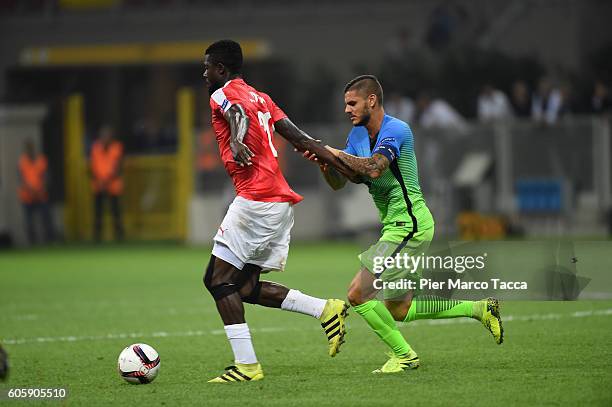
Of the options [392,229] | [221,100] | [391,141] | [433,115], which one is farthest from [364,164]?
[433,115]

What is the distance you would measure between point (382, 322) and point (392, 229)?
635 millimetres

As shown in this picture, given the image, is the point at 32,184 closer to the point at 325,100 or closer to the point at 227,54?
the point at 325,100

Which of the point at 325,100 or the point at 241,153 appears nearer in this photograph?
the point at 241,153

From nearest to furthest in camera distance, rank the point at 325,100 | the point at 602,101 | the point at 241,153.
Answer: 1. the point at 241,153
2. the point at 602,101
3. the point at 325,100

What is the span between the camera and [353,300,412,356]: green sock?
855 cm

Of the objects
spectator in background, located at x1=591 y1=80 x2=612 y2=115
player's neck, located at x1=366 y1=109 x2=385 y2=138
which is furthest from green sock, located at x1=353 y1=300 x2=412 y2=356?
spectator in background, located at x1=591 y1=80 x2=612 y2=115

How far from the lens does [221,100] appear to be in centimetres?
832

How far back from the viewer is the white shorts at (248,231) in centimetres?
840

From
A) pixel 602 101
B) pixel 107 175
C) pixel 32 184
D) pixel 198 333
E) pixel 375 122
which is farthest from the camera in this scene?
pixel 107 175

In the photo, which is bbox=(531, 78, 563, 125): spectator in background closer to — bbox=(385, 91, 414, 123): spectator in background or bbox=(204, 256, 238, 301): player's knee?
bbox=(385, 91, 414, 123): spectator in background

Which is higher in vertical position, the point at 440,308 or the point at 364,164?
the point at 364,164

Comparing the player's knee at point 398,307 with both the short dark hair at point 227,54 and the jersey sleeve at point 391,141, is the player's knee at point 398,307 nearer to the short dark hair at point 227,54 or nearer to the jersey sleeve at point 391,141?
the jersey sleeve at point 391,141

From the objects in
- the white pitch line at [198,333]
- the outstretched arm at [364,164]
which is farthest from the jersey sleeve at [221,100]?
the white pitch line at [198,333]

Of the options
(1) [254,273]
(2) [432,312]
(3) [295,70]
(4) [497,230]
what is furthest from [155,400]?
(3) [295,70]
